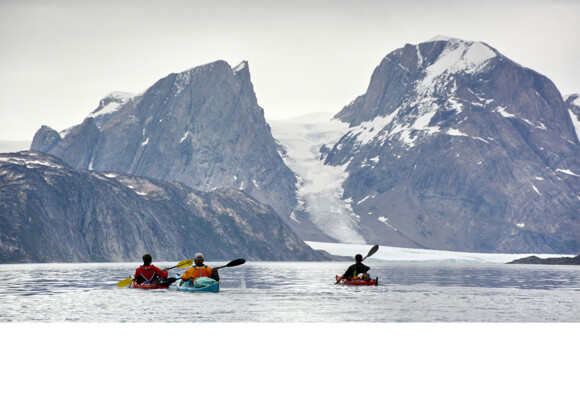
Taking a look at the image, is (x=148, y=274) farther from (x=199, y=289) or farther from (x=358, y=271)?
(x=358, y=271)

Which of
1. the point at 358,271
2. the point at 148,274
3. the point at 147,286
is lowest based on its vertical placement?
the point at 147,286

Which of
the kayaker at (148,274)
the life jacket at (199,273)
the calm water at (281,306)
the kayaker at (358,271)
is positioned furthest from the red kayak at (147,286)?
the kayaker at (358,271)

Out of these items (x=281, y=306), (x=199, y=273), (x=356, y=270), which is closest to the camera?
(x=281, y=306)

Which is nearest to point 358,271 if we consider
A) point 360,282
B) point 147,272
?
point 360,282

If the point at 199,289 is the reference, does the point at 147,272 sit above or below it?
above

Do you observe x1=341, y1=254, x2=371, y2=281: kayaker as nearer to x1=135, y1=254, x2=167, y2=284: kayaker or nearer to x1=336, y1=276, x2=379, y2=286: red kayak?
x1=336, y1=276, x2=379, y2=286: red kayak

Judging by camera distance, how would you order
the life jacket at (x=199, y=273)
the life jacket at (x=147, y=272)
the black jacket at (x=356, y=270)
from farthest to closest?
the black jacket at (x=356, y=270) → the life jacket at (x=147, y=272) → the life jacket at (x=199, y=273)

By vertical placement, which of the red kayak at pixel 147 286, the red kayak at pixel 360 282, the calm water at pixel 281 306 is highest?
the red kayak at pixel 360 282

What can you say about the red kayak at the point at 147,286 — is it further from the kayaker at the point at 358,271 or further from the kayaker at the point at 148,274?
the kayaker at the point at 358,271

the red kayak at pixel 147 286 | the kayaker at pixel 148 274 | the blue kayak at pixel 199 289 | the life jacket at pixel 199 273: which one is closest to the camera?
the blue kayak at pixel 199 289

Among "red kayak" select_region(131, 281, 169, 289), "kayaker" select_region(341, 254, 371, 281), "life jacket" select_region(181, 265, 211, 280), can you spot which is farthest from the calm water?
"kayaker" select_region(341, 254, 371, 281)
